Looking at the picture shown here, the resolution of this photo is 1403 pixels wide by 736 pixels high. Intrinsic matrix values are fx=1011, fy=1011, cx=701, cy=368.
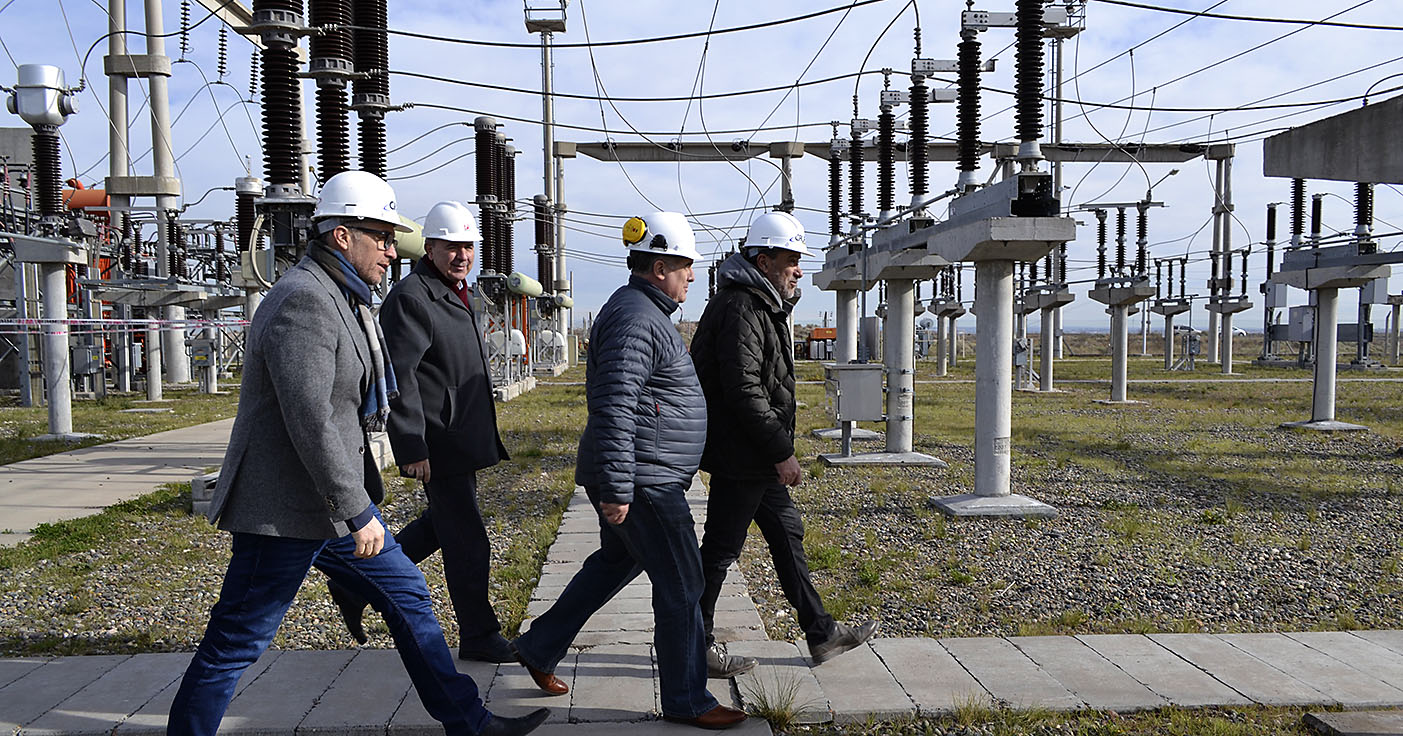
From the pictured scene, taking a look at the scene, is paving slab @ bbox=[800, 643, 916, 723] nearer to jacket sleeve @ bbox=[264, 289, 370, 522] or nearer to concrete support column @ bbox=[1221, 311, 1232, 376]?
jacket sleeve @ bbox=[264, 289, 370, 522]

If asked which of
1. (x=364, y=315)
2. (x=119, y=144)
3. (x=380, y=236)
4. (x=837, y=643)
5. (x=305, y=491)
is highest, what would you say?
(x=119, y=144)

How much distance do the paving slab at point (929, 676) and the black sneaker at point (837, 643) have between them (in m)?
0.16

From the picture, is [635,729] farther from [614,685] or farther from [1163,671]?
[1163,671]

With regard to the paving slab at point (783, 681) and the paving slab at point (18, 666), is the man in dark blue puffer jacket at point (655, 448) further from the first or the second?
the paving slab at point (18, 666)

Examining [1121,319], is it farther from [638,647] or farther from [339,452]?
[339,452]

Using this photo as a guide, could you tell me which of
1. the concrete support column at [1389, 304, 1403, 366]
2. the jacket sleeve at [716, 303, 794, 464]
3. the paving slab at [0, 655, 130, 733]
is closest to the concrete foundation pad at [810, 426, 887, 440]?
the jacket sleeve at [716, 303, 794, 464]

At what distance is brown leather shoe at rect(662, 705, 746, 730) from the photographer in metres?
3.70

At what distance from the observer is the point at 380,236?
345 centimetres

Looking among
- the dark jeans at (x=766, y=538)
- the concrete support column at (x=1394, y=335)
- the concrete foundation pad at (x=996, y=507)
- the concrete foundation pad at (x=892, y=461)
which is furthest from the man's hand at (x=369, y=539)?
the concrete support column at (x=1394, y=335)

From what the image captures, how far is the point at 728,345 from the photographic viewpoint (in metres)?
4.24

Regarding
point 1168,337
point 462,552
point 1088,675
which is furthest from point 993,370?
point 1168,337

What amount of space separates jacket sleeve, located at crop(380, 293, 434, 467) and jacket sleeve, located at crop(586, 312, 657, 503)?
1.05 metres

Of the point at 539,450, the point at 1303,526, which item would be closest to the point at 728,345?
the point at 1303,526

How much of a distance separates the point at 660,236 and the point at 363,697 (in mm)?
2179
